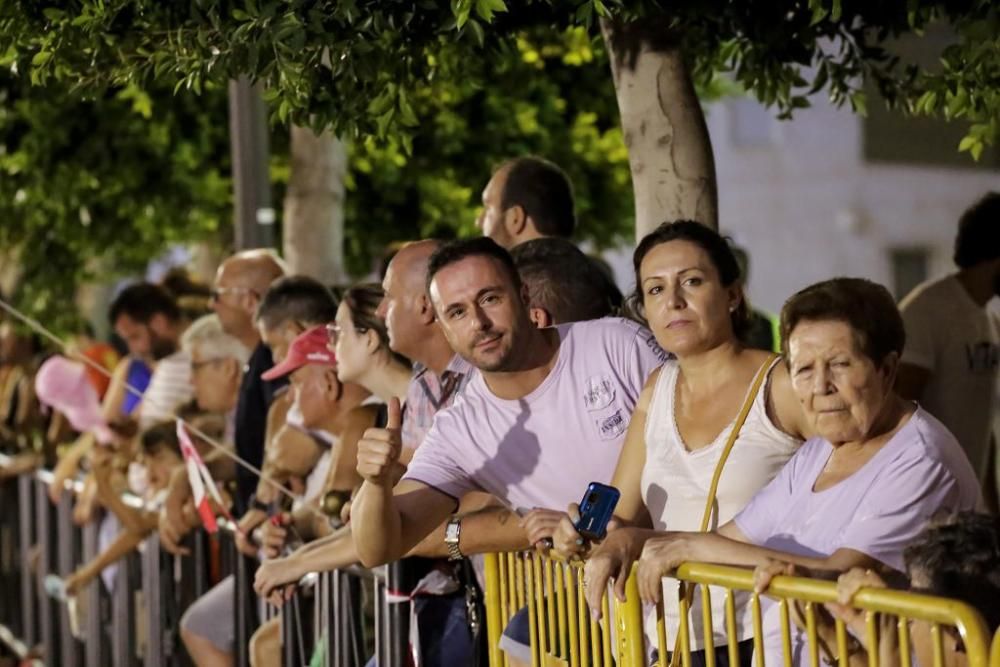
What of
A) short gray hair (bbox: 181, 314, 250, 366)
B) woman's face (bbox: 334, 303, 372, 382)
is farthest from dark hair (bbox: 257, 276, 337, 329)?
short gray hair (bbox: 181, 314, 250, 366)

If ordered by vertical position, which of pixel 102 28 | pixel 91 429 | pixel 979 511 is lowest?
pixel 91 429

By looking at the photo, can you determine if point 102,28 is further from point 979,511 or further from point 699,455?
point 979,511

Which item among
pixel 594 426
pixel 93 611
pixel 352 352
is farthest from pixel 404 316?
Result: pixel 93 611

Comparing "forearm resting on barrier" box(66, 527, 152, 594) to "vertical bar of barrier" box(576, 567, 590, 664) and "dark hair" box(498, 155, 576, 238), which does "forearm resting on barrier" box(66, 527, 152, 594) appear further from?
"vertical bar of barrier" box(576, 567, 590, 664)

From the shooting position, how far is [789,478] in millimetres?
4797

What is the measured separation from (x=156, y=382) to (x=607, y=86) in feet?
18.7

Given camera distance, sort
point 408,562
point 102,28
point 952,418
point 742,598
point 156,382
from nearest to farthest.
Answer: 1. point 742,598
2. point 408,562
3. point 102,28
4. point 952,418
5. point 156,382

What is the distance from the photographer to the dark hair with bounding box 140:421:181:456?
32.6 feet

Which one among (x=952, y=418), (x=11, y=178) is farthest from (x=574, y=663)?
(x=11, y=178)

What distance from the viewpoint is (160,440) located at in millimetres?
9953

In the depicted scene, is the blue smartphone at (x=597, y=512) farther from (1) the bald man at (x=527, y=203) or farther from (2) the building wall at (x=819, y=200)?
(2) the building wall at (x=819, y=200)

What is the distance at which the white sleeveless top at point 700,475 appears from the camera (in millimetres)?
4910

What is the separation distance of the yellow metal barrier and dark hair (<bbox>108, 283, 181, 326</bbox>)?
247 inches

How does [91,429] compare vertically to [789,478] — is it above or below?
below
